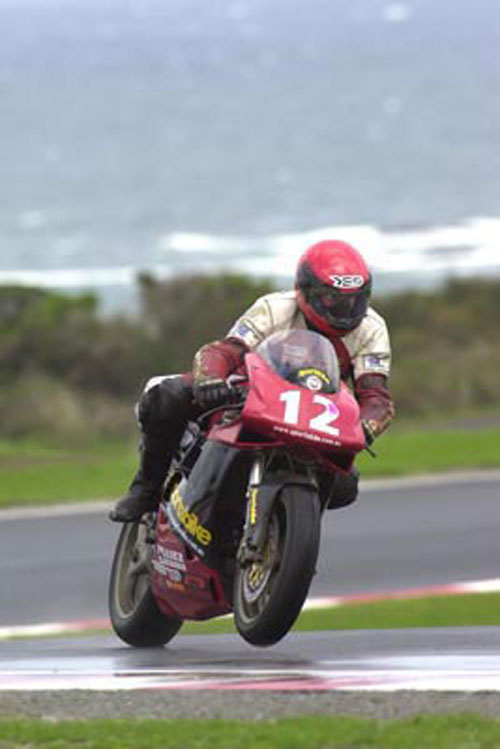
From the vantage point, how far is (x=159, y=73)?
126 meters

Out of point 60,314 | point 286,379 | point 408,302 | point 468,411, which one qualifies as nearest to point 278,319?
point 286,379

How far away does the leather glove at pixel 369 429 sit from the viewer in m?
7.53

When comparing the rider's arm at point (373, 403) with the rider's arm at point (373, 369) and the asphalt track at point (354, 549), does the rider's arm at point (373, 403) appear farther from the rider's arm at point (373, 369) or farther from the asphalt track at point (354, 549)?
the asphalt track at point (354, 549)

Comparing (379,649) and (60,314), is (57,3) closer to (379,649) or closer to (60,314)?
(60,314)

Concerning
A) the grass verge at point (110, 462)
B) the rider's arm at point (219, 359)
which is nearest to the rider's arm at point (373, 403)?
the rider's arm at point (219, 359)

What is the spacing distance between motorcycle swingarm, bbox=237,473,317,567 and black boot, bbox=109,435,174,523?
3.21ft

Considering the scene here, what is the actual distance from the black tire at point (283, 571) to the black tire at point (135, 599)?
105cm

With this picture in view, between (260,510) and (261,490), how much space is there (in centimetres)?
7

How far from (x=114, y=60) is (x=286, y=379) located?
126m

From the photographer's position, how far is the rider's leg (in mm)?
7898

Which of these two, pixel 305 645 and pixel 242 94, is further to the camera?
pixel 242 94

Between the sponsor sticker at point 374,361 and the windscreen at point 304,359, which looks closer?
the windscreen at point 304,359

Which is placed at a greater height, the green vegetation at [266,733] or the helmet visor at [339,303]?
the helmet visor at [339,303]

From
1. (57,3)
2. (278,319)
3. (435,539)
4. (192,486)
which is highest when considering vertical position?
(57,3)
